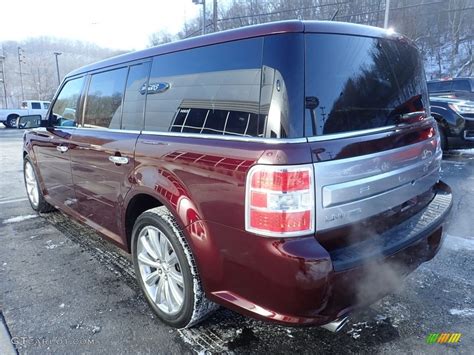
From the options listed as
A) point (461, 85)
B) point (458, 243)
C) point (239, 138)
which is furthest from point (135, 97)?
point (461, 85)

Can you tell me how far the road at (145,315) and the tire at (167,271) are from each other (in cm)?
14

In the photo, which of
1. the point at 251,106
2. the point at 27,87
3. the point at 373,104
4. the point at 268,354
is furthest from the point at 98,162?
the point at 27,87

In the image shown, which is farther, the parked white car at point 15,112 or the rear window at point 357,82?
the parked white car at point 15,112

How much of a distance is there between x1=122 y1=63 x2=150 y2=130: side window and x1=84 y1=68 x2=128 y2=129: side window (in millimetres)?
97

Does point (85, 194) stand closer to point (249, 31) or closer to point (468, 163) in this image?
point (249, 31)

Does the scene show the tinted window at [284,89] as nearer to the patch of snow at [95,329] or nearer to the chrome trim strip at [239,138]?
the chrome trim strip at [239,138]

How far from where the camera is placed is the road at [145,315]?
2.30m

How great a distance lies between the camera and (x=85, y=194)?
345 centimetres

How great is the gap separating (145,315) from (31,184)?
338 cm

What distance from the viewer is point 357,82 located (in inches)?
82.4

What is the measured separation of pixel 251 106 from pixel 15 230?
387cm

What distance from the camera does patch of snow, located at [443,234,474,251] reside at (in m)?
3.67

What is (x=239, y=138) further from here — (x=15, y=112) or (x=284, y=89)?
(x=15, y=112)

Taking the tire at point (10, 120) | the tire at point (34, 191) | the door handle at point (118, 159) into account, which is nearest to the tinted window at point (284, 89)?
the door handle at point (118, 159)
